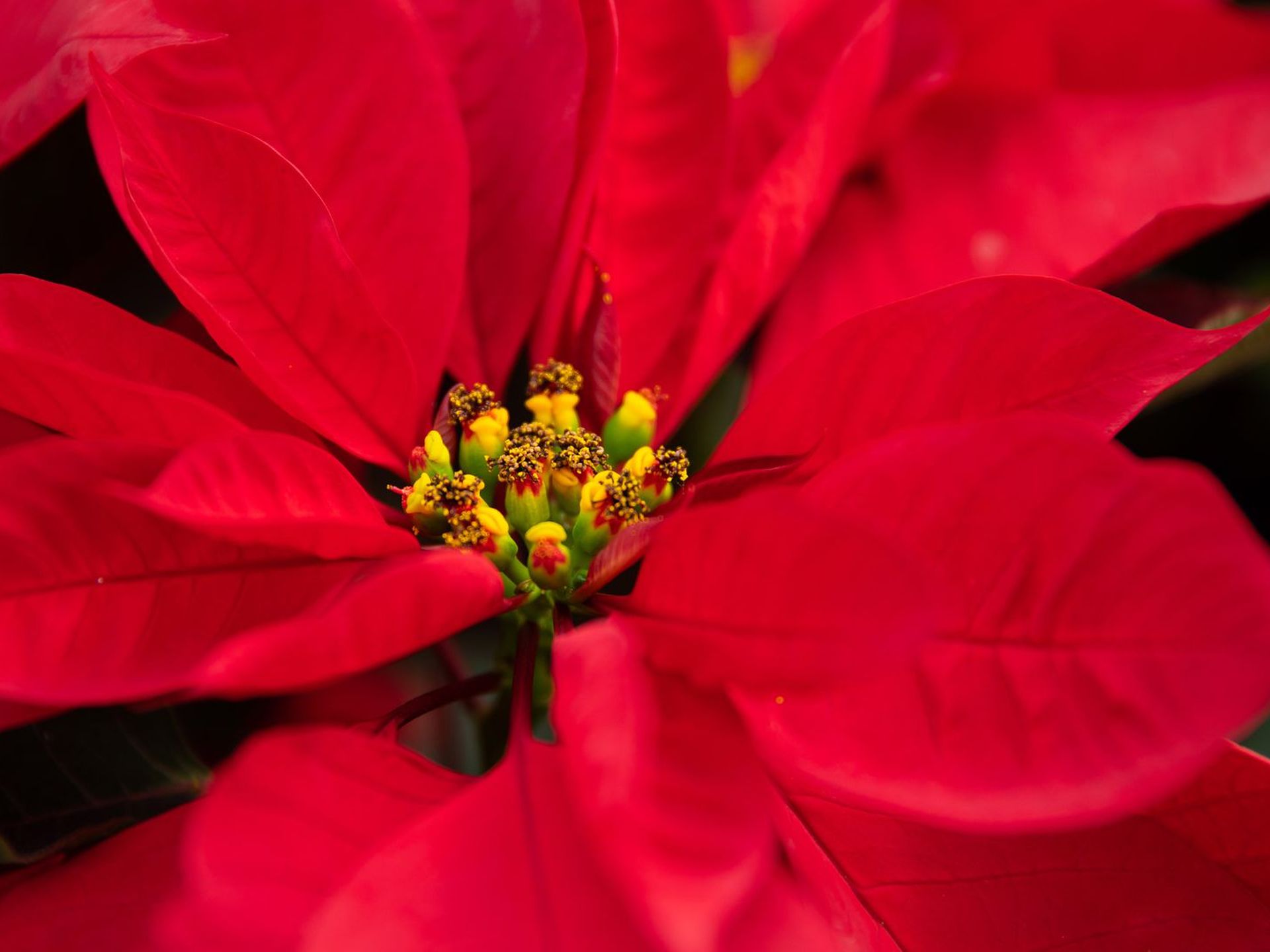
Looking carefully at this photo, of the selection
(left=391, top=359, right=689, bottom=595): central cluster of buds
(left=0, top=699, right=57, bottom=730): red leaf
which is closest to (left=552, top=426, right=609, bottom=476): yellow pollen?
(left=391, top=359, right=689, bottom=595): central cluster of buds

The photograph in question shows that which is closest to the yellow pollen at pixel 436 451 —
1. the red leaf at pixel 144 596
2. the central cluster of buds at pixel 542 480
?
the central cluster of buds at pixel 542 480

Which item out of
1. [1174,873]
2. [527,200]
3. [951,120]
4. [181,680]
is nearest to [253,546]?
[181,680]

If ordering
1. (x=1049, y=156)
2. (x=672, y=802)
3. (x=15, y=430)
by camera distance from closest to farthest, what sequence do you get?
(x=672, y=802), (x=15, y=430), (x=1049, y=156)

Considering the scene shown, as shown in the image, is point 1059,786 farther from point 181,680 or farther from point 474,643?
point 474,643

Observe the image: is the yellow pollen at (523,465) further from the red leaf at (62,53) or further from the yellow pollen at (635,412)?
the red leaf at (62,53)

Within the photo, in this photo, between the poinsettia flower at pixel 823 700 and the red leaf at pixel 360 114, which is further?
the red leaf at pixel 360 114

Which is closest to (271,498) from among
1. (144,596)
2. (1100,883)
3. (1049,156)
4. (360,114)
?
(144,596)

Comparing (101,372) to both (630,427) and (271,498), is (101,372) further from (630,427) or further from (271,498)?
(630,427)

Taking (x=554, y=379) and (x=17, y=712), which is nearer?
(x=17, y=712)
